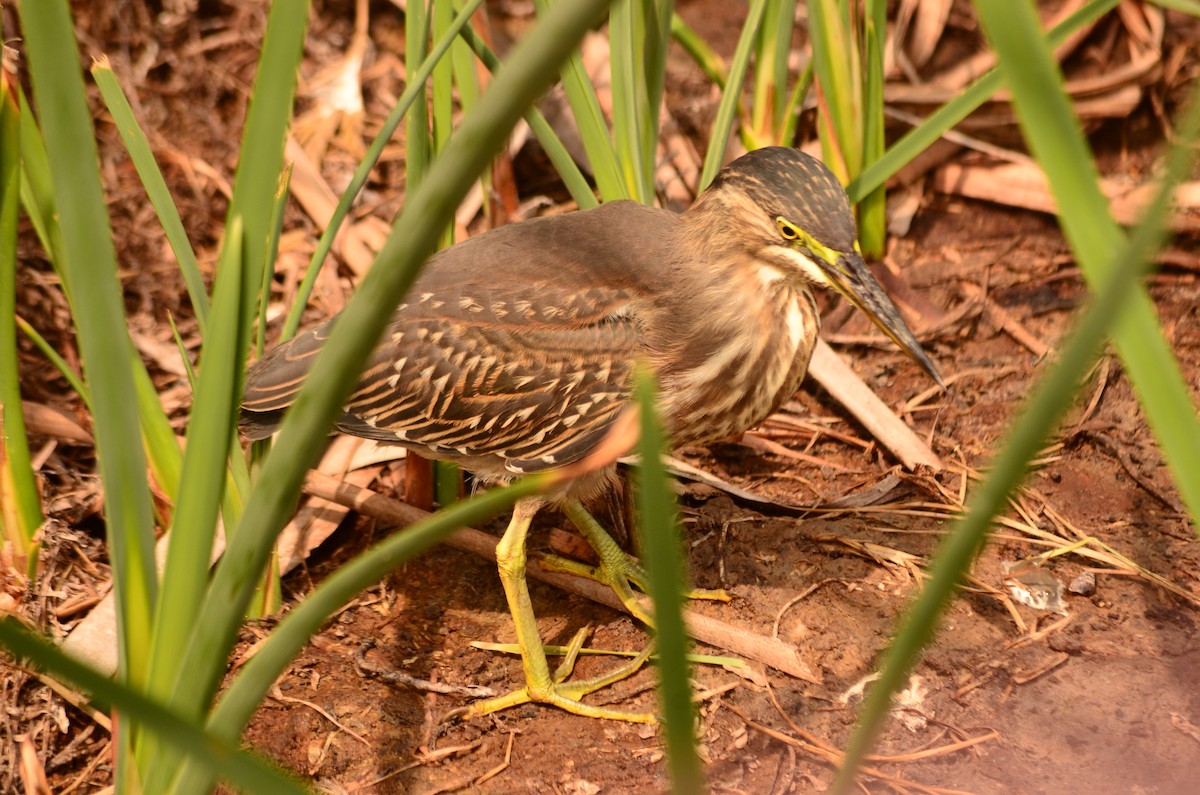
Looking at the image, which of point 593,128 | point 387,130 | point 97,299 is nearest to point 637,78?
point 593,128

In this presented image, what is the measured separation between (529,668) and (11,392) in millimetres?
1396

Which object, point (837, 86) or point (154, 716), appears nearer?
point (154, 716)

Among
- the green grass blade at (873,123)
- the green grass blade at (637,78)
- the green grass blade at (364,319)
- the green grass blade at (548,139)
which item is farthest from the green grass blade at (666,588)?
the green grass blade at (873,123)

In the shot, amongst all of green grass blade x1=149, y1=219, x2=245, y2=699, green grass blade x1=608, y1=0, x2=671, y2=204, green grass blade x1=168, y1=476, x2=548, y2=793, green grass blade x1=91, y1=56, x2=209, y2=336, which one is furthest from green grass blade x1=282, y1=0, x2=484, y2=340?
green grass blade x1=168, y1=476, x2=548, y2=793

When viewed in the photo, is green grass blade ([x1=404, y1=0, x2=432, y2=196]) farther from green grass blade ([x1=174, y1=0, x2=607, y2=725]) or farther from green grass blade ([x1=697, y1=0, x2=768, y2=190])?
green grass blade ([x1=174, y1=0, x2=607, y2=725])

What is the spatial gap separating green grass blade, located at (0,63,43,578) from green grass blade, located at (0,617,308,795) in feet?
4.04

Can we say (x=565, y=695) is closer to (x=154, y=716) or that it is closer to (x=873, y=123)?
(x=154, y=716)

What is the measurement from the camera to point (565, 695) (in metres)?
Result: 3.00

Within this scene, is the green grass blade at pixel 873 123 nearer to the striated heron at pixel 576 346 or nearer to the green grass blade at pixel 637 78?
the green grass blade at pixel 637 78

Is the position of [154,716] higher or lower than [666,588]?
lower

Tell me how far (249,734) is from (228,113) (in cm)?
295

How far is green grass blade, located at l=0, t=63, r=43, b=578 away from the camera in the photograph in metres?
2.15

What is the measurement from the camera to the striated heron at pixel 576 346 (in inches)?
117

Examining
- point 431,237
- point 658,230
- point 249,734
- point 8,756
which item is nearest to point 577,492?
point 658,230
